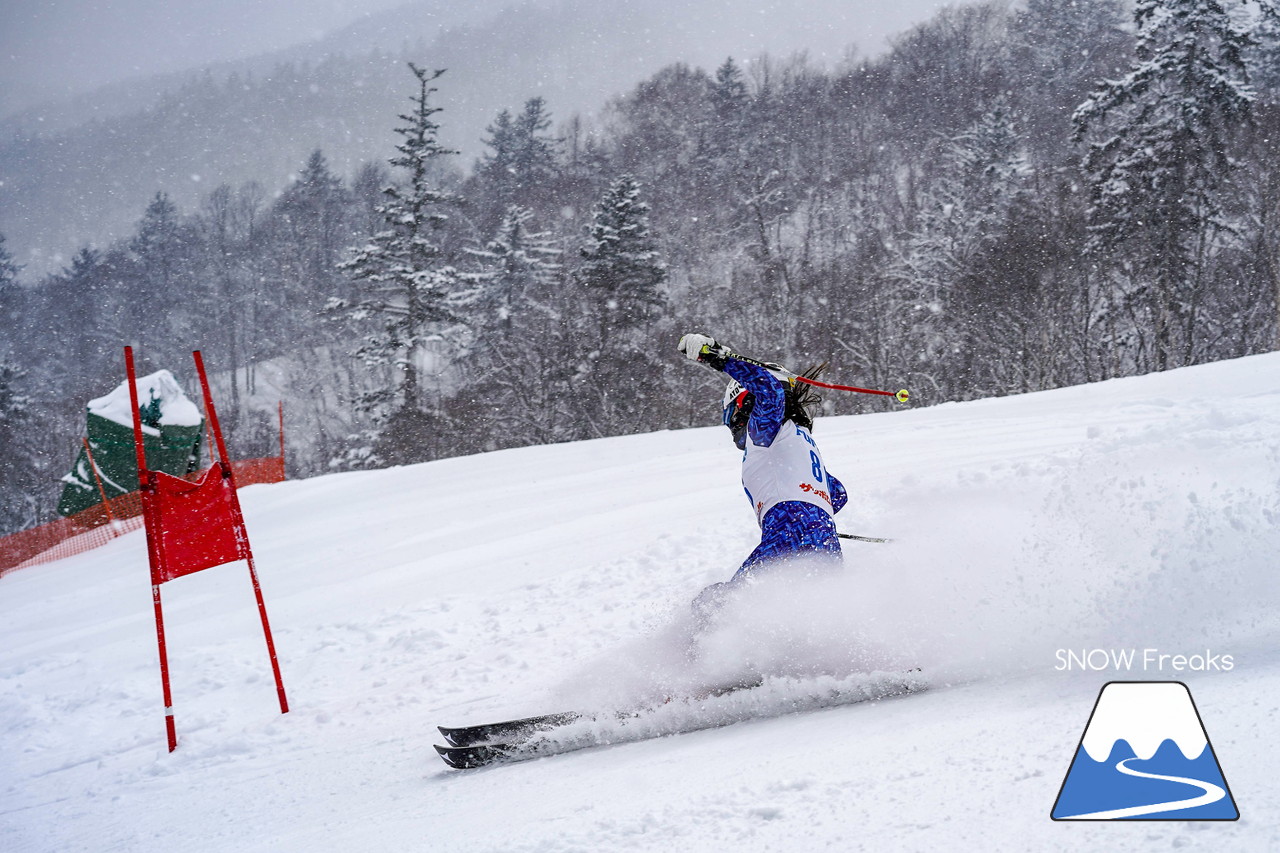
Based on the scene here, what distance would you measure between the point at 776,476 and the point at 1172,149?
2607 cm

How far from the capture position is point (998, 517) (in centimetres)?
502

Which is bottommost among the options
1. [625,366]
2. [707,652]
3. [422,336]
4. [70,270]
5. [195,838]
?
[195,838]

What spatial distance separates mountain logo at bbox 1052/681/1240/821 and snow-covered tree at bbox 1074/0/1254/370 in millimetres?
23994

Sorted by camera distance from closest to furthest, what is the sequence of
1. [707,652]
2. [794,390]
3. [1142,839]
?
[1142,839] < [707,652] < [794,390]

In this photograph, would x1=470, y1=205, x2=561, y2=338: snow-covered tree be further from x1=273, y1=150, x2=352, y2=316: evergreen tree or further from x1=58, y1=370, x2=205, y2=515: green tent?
x1=273, y1=150, x2=352, y2=316: evergreen tree

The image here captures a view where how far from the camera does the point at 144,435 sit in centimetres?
1590

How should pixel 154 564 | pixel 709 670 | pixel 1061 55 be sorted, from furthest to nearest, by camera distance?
pixel 1061 55, pixel 154 564, pixel 709 670

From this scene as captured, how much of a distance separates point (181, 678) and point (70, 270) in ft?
246

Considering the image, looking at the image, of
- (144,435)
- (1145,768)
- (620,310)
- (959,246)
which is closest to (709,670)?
(1145,768)

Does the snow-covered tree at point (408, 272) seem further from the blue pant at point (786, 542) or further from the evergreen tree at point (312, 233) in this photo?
the evergreen tree at point (312, 233)

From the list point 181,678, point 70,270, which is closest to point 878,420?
point 181,678

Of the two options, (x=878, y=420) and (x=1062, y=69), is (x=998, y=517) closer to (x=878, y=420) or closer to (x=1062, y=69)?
(x=878, y=420)

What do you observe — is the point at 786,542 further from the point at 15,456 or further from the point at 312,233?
the point at 312,233

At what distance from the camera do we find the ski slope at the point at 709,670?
2668 millimetres
